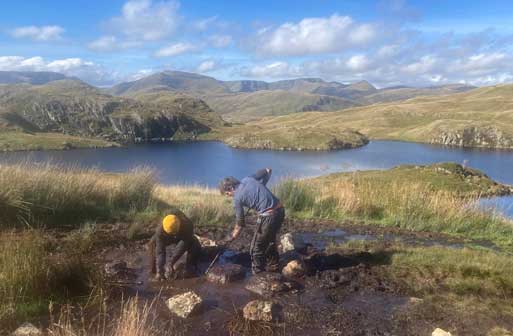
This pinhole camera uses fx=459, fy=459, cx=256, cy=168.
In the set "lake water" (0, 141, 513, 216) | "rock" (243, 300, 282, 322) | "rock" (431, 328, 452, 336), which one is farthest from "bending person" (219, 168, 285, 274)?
"lake water" (0, 141, 513, 216)

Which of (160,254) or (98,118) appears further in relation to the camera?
(98,118)

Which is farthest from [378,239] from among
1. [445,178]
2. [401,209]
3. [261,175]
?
[445,178]

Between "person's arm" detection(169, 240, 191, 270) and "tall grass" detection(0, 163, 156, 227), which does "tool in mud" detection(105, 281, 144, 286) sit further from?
"tall grass" detection(0, 163, 156, 227)

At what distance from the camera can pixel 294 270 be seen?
931 centimetres

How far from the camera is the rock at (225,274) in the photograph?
8930mm

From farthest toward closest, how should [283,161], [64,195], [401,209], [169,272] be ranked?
[283,161]
[401,209]
[64,195]
[169,272]

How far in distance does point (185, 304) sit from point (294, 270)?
2.66 meters

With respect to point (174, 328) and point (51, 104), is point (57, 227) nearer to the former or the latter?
point (174, 328)

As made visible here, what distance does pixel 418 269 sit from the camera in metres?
9.75

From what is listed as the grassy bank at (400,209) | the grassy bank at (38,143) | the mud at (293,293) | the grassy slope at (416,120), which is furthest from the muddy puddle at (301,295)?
the grassy slope at (416,120)

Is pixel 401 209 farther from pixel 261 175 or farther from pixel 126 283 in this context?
pixel 126 283

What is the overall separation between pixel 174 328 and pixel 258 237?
273cm

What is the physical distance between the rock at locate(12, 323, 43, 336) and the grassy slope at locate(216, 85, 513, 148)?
97.4 m

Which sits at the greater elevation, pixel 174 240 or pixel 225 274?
A: pixel 174 240
